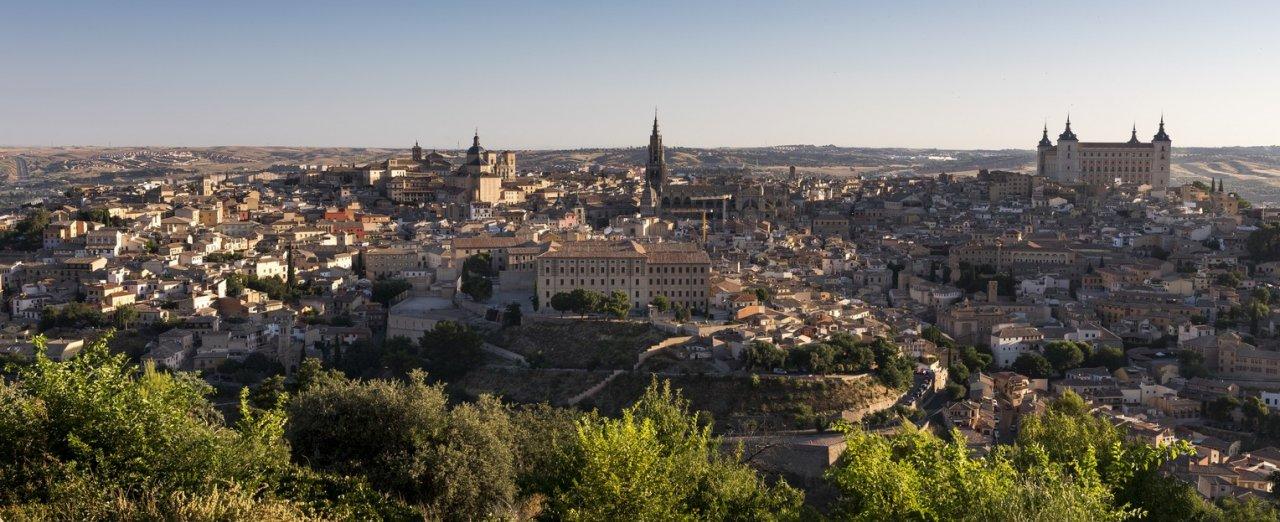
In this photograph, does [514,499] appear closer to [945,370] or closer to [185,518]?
[185,518]

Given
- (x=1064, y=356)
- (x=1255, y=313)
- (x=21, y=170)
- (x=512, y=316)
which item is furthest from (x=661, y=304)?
(x=21, y=170)

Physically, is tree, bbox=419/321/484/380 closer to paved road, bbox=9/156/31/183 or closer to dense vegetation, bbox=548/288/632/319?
dense vegetation, bbox=548/288/632/319

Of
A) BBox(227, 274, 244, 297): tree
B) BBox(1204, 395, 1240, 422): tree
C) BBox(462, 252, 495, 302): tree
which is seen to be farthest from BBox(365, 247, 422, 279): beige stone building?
BBox(1204, 395, 1240, 422): tree

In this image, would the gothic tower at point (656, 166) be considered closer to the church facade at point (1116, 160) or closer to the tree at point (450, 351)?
the church facade at point (1116, 160)

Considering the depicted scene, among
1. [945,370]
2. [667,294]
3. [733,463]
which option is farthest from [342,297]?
[733,463]

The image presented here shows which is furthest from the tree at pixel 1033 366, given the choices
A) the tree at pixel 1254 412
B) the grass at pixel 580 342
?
the grass at pixel 580 342
